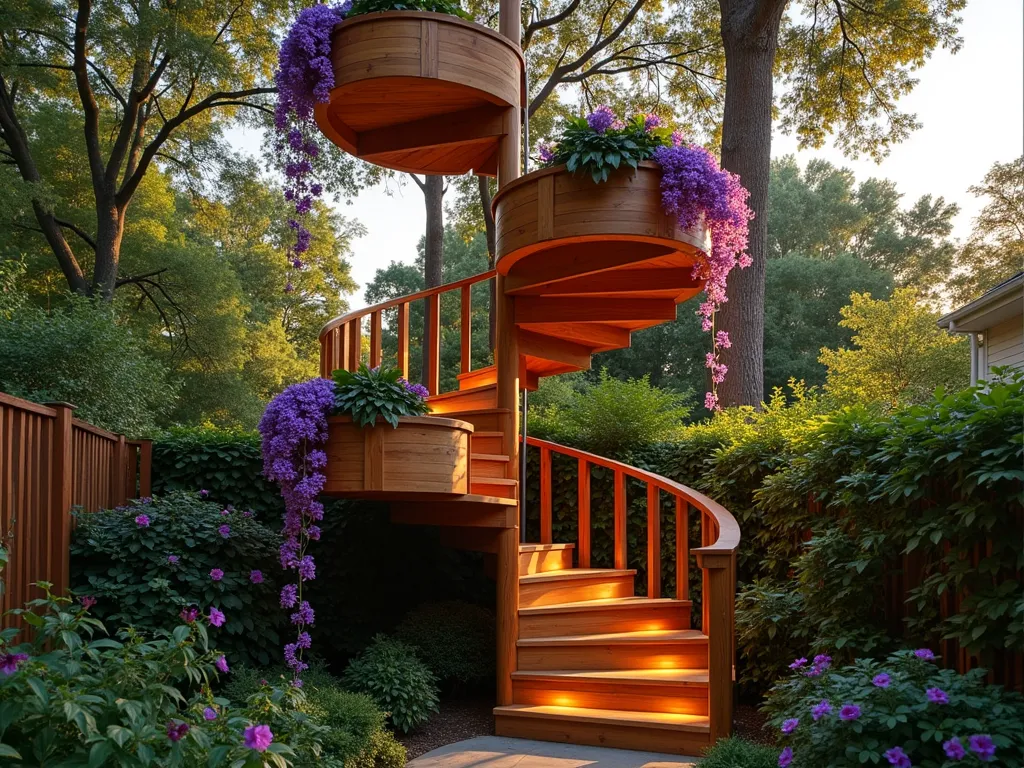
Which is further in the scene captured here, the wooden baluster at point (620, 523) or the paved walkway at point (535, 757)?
the wooden baluster at point (620, 523)

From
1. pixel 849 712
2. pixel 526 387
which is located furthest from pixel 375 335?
pixel 849 712

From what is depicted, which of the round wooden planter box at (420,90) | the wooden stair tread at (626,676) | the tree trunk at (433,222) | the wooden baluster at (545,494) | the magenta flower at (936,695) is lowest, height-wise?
the wooden stair tread at (626,676)

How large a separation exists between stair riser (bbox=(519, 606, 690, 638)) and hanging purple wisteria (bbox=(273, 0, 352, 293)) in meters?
2.66

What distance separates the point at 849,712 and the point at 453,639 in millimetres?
3456

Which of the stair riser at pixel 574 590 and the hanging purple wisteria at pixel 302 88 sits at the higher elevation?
the hanging purple wisteria at pixel 302 88

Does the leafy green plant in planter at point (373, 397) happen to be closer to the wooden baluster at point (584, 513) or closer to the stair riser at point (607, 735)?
the wooden baluster at point (584, 513)

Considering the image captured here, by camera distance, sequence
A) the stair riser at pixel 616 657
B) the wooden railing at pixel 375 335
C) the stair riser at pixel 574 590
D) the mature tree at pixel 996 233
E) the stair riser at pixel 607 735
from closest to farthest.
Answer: the stair riser at pixel 607 735 → the stair riser at pixel 616 657 → the stair riser at pixel 574 590 → the wooden railing at pixel 375 335 → the mature tree at pixel 996 233

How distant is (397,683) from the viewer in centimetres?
523

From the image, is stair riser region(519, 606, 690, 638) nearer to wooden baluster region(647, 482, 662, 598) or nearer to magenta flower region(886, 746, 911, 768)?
wooden baluster region(647, 482, 662, 598)

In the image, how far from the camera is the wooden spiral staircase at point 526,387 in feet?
16.7

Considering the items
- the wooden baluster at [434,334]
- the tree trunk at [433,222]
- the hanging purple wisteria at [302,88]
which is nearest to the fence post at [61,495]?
→ the hanging purple wisteria at [302,88]

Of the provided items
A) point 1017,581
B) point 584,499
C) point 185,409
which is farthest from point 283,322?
point 1017,581

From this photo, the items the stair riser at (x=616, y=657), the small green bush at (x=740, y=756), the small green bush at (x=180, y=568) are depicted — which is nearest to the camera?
the small green bush at (x=740, y=756)

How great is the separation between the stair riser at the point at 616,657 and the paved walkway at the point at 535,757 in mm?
570
